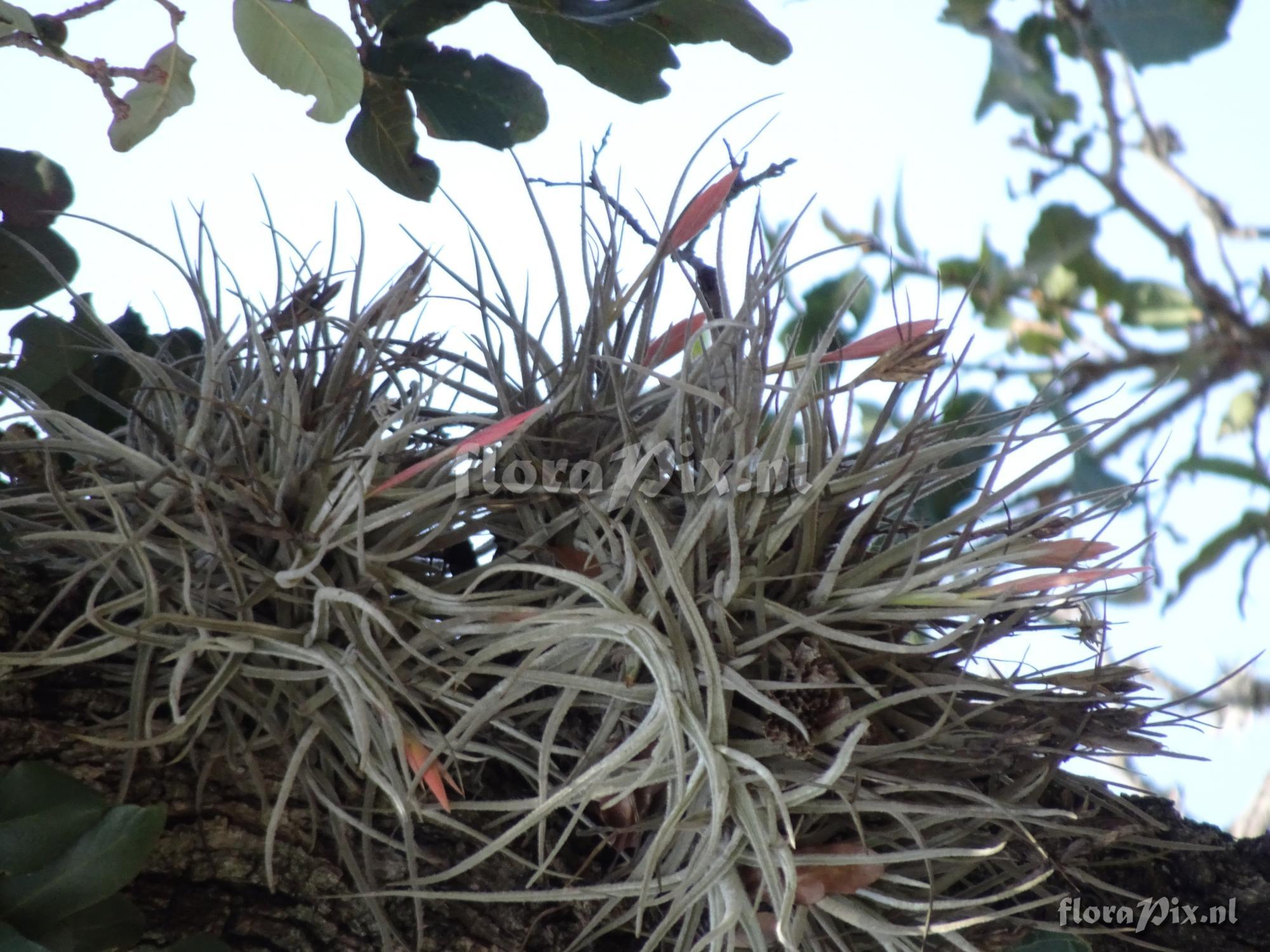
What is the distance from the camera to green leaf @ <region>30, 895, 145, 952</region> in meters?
0.45

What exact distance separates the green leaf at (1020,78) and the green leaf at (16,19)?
2.64 ft

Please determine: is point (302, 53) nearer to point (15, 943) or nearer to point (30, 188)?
point (30, 188)

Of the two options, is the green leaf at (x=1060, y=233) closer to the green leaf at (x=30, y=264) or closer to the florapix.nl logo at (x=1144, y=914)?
the florapix.nl logo at (x=1144, y=914)

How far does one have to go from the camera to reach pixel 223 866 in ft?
1.69

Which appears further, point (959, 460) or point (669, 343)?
point (959, 460)

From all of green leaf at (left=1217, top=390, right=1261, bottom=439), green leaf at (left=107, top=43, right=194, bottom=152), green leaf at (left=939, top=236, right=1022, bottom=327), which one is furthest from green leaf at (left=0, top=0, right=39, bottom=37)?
green leaf at (left=1217, top=390, right=1261, bottom=439)

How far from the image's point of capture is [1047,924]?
52cm

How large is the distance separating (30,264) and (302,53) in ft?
0.74

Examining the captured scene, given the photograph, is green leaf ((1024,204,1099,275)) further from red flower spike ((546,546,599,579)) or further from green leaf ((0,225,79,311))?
green leaf ((0,225,79,311))

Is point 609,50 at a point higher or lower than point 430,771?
higher

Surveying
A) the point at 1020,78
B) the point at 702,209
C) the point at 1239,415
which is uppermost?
the point at 1020,78

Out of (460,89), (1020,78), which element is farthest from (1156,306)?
(460,89)

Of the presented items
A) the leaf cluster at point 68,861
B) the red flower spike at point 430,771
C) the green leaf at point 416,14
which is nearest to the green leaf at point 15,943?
the leaf cluster at point 68,861

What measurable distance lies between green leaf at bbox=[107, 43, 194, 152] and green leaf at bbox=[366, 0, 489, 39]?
120 millimetres
